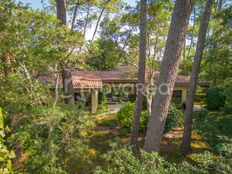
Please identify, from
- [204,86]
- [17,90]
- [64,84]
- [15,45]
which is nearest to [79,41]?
[15,45]

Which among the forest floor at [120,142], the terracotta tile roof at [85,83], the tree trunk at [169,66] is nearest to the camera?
the tree trunk at [169,66]

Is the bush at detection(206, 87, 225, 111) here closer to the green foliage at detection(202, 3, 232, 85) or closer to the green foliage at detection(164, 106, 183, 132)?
the green foliage at detection(202, 3, 232, 85)

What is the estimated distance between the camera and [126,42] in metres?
12.7

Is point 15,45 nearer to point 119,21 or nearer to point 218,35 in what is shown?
point 119,21

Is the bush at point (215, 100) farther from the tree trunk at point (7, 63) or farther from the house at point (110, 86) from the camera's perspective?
the tree trunk at point (7, 63)

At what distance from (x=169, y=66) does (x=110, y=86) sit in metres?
14.8

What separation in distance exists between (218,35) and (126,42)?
5.16 meters

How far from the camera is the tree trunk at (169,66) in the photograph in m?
5.92

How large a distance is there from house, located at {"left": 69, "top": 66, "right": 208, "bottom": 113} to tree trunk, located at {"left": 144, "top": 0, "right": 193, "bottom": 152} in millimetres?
9170

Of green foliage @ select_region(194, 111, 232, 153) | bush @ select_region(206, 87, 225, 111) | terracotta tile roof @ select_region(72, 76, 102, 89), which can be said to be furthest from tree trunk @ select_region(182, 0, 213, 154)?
terracotta tile roof @ select_region(72, 76, 102, 89)

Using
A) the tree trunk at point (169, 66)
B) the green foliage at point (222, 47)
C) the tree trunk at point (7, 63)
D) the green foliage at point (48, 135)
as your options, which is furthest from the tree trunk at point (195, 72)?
the tree trunk at point (7, 63)

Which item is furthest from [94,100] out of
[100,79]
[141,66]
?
[141,66]

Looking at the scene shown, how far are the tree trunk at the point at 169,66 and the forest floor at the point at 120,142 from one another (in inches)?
139

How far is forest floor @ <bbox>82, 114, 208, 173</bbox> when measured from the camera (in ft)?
34.4
